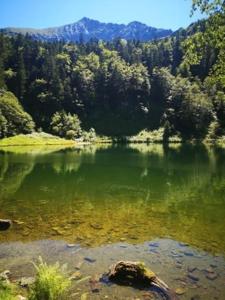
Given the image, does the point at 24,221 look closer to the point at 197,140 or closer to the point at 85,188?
the point at 85,188

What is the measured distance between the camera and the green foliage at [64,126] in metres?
170

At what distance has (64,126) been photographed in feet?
569

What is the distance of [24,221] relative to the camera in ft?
84.4

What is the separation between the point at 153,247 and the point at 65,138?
150126mm

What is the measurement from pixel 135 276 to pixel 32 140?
439 ft

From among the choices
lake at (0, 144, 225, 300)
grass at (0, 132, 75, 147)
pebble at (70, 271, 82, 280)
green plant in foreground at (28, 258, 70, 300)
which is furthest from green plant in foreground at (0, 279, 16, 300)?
grass at (0, 132, 75, 147)

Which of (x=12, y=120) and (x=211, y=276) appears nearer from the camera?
(x=211, y=276)

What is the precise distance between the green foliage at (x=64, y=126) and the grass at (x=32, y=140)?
1053 centimetres

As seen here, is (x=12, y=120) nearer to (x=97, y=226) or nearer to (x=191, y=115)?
(x=191, y=115)

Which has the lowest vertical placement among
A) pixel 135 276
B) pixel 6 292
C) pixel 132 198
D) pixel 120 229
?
pixel 132 198

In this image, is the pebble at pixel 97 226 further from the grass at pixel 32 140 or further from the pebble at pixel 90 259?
the grass at pixel 32 140

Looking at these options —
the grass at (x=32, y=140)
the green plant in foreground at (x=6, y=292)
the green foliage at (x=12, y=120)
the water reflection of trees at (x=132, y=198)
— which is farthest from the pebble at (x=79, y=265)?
the green foliage at (x=12, y=120)

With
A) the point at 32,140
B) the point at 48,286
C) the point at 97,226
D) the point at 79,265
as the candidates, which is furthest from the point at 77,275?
the point at 32,140

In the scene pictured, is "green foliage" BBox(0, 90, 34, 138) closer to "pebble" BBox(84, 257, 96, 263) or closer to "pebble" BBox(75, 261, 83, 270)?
"pebble" BBox(84, 257, 96, 263)
